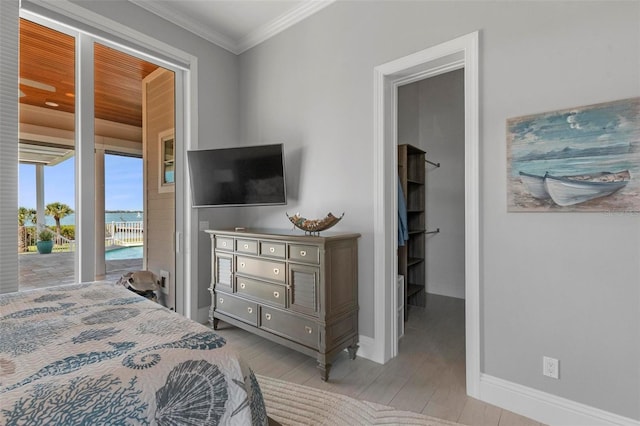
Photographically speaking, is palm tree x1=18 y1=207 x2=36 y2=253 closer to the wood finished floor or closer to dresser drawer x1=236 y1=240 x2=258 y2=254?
dresser drawer x1=236 y1=240 x2=258 y2=254

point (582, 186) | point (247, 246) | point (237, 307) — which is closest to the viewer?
point (582, 186)

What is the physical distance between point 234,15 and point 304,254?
2559 millimetres

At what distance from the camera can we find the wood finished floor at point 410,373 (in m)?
1.81

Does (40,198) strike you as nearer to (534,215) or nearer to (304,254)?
(304,254)

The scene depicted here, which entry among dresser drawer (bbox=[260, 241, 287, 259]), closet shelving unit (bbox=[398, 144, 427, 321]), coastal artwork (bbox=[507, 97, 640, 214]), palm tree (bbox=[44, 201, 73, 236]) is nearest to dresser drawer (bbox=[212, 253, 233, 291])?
dresser drawer (bbox=[260, 241, 287, 259])

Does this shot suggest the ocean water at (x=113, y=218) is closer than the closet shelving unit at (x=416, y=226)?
Yes

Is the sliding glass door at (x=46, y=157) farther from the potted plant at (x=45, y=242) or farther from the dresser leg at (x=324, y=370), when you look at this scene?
the dresser leg at (x=324, y=370)

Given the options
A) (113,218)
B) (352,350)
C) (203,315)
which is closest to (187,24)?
(113,218)

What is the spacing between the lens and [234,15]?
305 centimetres

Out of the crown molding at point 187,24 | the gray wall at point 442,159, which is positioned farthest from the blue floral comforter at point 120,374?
the gray wall at point 442,159

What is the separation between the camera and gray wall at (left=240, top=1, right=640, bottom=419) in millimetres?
1535

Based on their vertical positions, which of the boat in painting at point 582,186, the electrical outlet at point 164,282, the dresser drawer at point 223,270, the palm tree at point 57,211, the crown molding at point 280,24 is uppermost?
the crown molding at point 280,24

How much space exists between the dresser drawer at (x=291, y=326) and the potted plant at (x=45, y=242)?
1.82m

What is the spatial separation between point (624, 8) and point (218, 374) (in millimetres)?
2471
